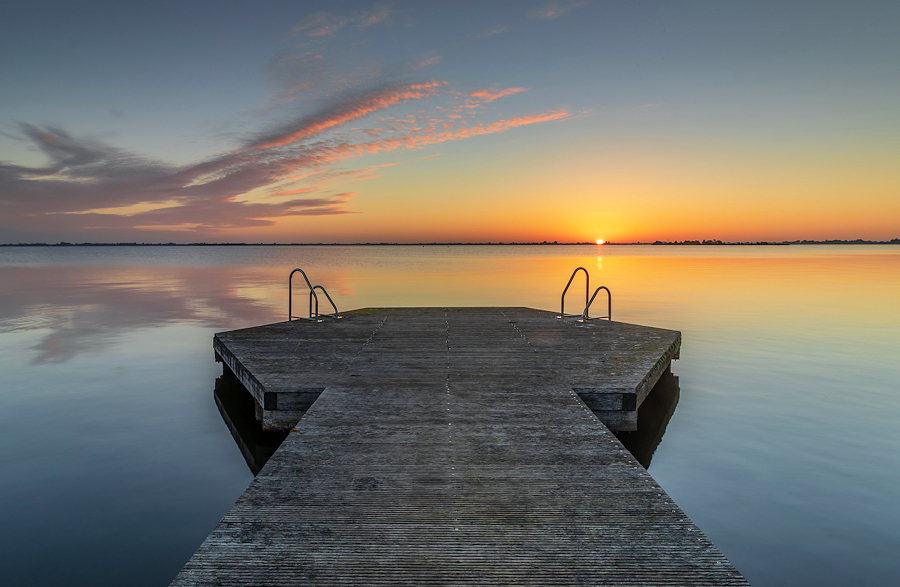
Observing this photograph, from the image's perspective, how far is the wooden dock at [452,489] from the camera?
8.56 ft

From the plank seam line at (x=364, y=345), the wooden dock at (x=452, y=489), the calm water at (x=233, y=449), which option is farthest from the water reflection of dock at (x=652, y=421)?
the plank seam line at (x=364, y=345)

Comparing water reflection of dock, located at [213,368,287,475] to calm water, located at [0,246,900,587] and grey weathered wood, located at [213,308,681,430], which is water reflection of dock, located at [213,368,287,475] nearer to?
calm water, located at [0,246,900,587]

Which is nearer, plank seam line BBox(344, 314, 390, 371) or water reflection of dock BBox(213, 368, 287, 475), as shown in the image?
water reflection of dock BBox(213, 368, 287, 475)

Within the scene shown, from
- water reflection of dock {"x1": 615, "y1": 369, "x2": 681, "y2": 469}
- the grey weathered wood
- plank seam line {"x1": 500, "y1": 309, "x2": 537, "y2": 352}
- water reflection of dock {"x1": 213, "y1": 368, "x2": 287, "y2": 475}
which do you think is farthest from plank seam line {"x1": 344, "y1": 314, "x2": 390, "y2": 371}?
water reflection of dock {"x1": 615, "y1": 369, "x2": 681, "y2": 469}

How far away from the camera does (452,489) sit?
343 cm

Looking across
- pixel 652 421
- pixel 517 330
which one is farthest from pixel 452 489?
pixel 517 330

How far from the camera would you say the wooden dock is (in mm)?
2609

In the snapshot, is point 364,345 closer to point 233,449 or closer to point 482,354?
point 482,354

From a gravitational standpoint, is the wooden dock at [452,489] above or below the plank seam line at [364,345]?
above

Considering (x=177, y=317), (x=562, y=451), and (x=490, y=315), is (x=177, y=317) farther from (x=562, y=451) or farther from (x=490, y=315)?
(x=562, y=451)

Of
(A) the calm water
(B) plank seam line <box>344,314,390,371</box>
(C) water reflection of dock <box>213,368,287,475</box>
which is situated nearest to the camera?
(A) the calm water

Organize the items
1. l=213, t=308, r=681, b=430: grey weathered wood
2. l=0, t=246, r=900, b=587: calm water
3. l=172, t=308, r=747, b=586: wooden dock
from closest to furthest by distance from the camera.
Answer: l=172, t=308, r=747, b=586: wooden dock, l=0, t=246, r=900, b=587: calm water, l=213, t=308, r=681, b=430: grey weathered wood

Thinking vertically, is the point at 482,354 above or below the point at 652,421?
above

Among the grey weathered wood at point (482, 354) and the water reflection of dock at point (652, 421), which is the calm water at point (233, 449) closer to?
the water reflection of dock at point (652, 421)
